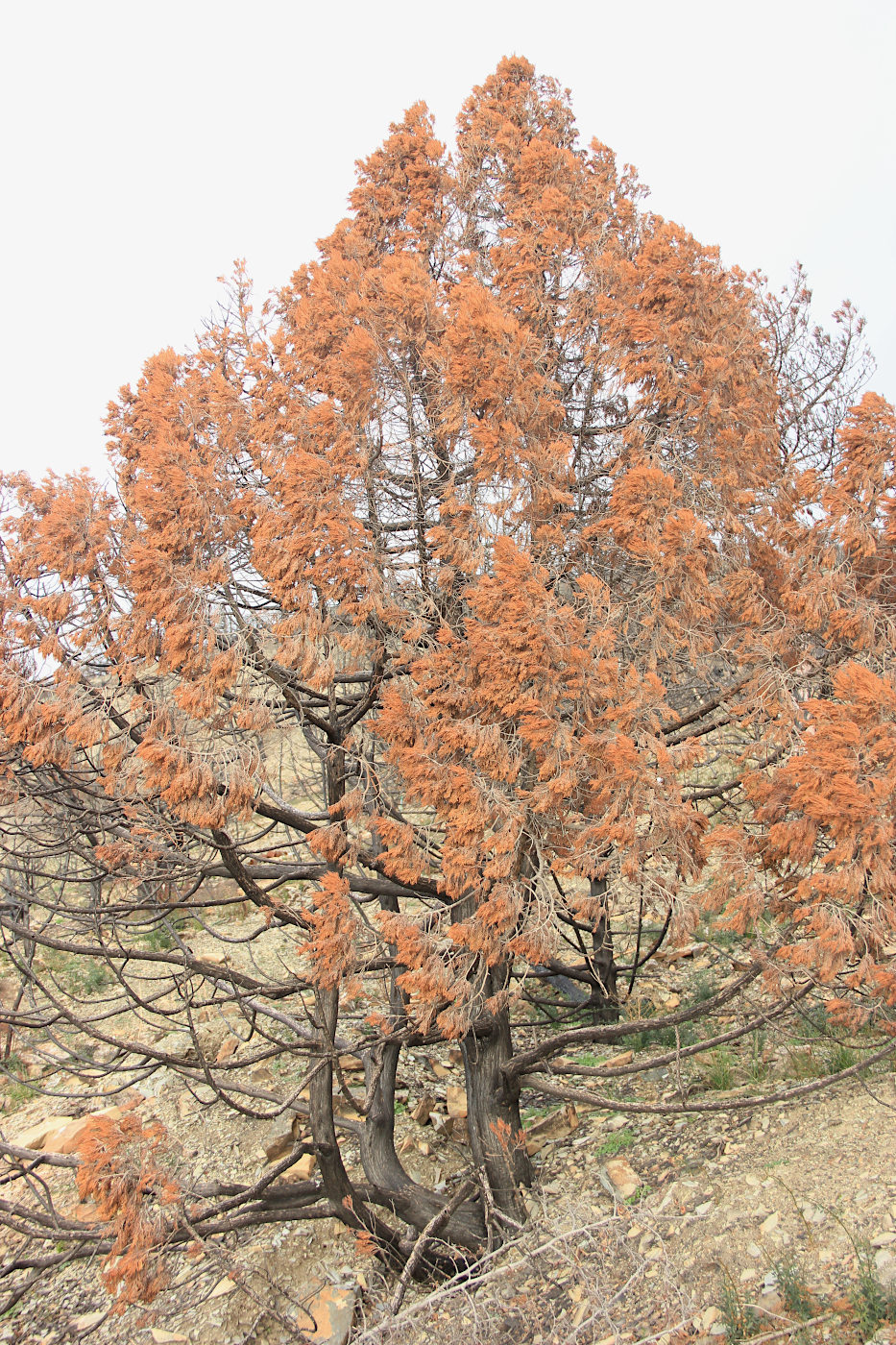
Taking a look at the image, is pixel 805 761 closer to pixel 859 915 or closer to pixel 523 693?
pixel 859 915

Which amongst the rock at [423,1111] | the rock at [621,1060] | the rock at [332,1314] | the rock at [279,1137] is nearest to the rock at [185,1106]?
the rock at [279,1137]

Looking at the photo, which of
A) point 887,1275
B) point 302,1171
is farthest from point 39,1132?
point 887,1275

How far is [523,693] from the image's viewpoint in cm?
457

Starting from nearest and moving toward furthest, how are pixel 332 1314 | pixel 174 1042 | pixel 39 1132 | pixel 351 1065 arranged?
1. pixel 332 1314
2. pixel 39 1132
3. pixel 351 1065
4. pixel 174 1042

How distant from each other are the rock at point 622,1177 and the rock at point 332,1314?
6.40 ft

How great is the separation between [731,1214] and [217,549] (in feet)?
16.5

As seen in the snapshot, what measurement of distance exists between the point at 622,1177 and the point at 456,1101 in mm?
2664

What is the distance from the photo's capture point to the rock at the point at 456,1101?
25.5ft

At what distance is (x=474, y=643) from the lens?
4.76 metres

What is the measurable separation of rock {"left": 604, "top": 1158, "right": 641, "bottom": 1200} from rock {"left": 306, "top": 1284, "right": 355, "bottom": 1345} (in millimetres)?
1952

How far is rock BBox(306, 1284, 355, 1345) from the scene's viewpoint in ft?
17.1

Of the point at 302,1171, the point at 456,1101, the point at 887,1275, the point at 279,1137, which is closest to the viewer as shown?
the point at 887,1275

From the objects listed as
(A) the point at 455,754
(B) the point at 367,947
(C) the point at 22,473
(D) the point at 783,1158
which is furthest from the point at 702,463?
(C) the point at 22,473

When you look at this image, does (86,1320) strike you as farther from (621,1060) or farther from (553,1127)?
(621,1060)
